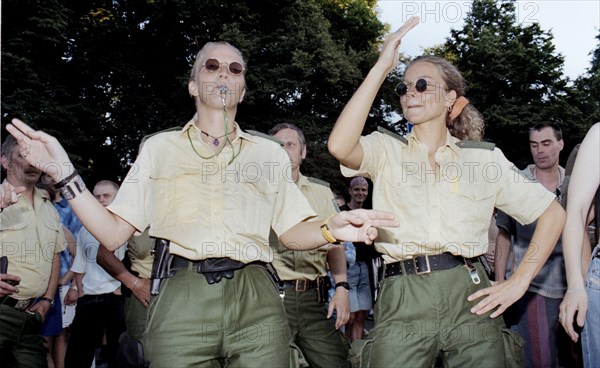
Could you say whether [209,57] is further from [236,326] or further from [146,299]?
[146,299]

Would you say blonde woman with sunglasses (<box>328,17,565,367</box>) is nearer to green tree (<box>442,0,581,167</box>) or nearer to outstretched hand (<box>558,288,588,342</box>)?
outstretched hand (<box>558,288,588,342</box>)

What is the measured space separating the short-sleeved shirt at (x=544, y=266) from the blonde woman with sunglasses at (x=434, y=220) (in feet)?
6.13

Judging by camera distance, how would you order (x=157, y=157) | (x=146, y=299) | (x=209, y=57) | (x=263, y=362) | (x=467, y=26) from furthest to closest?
(x=467, y=26), (x=146, y=299), (x=209, y=57), (x=157, y=157), (x=263, y=362)

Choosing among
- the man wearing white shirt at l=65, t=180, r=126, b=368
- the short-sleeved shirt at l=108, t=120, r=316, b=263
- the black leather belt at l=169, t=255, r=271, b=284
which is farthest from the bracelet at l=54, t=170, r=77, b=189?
the man wearing white shirt at l=65, t=180, r=126, b=368

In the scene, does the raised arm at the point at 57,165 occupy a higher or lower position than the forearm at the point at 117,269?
higher

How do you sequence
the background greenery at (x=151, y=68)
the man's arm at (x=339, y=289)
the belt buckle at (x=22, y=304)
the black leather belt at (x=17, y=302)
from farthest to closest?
the background greenery at (x=151, y=68), the man's arm at (x=339, y=289), the belt buckle at (x=22, y=304), the black leather belt at (x=17, y=302)

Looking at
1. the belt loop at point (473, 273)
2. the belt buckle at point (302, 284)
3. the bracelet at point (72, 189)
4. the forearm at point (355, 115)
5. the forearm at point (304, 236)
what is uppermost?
the forearm at point (355, 115)

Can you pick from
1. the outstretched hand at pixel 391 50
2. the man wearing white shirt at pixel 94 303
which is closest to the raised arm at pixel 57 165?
the outstretched hand at pixel 391 50

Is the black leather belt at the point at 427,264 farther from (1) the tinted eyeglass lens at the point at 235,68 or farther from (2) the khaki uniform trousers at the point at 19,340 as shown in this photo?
(2) the khaki uniform trousers at the point at 19,340

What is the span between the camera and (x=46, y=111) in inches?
754

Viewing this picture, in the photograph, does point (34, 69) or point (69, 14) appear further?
point (69, 14)

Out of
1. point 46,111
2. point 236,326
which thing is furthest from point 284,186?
point 46,111

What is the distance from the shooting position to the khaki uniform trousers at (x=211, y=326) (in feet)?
10.1

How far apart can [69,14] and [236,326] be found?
2100 cm
